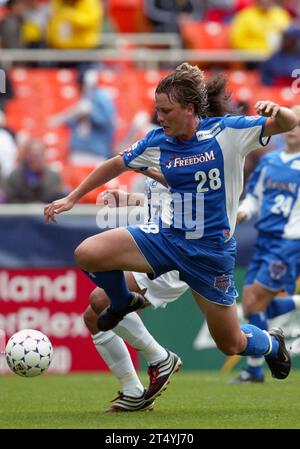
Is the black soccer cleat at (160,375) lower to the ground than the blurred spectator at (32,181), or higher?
lower

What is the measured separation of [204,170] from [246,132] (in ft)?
1.17

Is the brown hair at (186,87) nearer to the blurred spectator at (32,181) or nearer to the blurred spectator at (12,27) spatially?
the blurred spectator at (32,181)

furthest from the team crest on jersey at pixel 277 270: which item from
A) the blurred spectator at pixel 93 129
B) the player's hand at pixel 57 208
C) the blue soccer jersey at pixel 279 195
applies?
the blurred spectator at pixel 93 129

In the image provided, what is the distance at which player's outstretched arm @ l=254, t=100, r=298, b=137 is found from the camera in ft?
22.0

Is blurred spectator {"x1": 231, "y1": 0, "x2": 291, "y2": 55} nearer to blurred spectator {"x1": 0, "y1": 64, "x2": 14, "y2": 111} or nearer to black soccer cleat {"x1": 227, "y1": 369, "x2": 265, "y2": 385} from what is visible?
blurred spectator {"x1": 0, "y1": 64, "x2": 14, "y2": 111}

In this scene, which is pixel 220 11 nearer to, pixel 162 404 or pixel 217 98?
pixel 217 98

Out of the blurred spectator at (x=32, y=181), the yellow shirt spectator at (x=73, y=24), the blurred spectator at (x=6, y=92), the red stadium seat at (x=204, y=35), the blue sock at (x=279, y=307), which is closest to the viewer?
the blue sock at (x=279, y=307)

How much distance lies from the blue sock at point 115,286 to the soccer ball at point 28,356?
2.09 feet

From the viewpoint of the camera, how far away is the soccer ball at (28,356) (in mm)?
7566

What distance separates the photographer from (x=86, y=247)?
722 centimetres

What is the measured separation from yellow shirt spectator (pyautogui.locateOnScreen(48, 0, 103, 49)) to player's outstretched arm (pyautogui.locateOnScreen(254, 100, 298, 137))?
9681mm

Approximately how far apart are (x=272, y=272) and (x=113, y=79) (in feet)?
21.5

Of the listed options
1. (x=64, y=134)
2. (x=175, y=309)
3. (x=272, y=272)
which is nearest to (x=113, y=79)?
(x=64, y=134)
